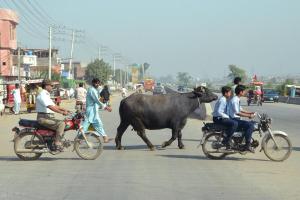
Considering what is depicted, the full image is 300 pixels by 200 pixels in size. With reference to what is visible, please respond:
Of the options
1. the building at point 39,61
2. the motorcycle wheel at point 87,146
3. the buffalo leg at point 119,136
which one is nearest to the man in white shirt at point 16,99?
the buffalo leg at point 119,136

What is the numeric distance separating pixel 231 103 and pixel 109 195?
16.7ft

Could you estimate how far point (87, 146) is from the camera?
39.1 feet

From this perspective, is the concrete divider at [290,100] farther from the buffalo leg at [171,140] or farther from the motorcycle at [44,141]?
the motorcycle at [44,141]

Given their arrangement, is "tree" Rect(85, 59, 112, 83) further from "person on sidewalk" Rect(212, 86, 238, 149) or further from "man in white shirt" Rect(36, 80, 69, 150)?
"man in white shirt" Rect(36, 80, 69, 150)

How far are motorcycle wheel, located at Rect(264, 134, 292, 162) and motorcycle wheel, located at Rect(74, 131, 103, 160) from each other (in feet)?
11.6

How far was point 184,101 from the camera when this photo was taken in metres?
14.6

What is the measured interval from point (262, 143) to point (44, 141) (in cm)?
454

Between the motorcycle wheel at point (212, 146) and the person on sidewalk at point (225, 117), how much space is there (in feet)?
0.49

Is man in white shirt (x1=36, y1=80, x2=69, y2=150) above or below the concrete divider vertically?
above

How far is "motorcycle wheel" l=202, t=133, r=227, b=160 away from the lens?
39.3 ft

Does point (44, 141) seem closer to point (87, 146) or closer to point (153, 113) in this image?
point (87, 146)

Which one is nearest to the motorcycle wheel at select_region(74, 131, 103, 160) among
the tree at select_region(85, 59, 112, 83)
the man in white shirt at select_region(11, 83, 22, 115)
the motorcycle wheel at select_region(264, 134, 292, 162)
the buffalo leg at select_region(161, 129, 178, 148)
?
the buffalo leg at select_region(161, 129, 178, 148)

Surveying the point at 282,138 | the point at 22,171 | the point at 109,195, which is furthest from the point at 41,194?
the point at 282,138

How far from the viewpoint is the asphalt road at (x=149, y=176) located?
323 inches
